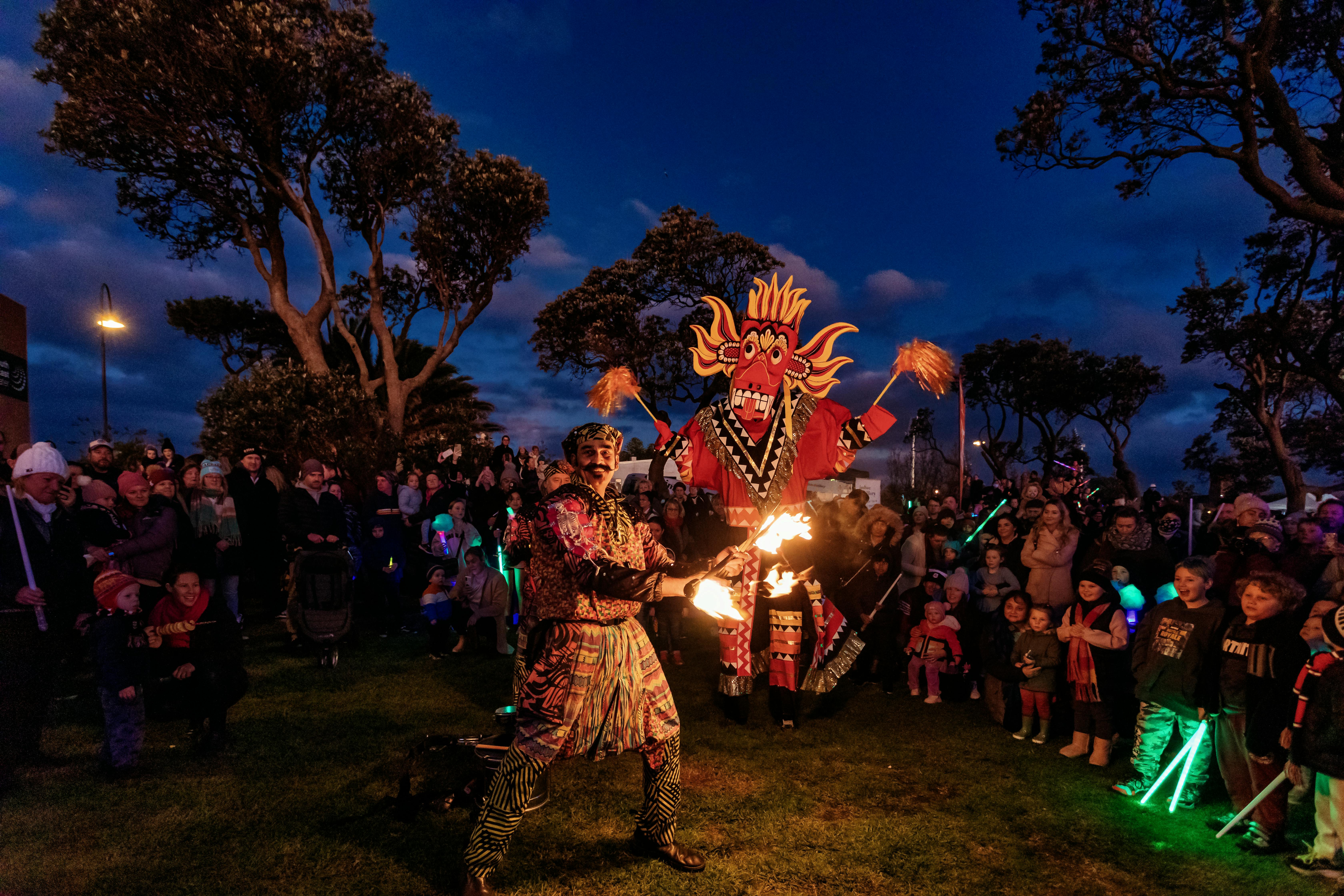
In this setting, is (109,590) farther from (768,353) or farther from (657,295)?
(657,295)

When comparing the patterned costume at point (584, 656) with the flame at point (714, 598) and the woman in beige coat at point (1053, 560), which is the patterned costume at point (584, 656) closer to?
the flame at point (714, 598)

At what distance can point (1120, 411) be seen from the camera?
2755 cm

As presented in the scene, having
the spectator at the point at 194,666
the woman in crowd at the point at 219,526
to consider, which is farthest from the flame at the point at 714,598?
the woman in crowd at the point at 219,526

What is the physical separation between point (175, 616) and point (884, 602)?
6063mm

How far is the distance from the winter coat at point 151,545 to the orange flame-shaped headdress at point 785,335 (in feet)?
14.7

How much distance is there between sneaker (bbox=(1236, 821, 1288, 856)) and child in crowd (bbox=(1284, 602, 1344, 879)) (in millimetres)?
92

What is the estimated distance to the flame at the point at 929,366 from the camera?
17.9ft

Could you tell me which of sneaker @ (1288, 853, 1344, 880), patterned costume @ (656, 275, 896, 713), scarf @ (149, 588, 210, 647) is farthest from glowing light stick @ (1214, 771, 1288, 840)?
scarf @ (149, 588, 210, 647)

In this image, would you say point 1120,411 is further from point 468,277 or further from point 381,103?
point 381,103

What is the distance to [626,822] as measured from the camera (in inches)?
150

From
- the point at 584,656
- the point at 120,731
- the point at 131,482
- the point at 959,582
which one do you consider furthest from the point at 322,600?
the point at 959,582

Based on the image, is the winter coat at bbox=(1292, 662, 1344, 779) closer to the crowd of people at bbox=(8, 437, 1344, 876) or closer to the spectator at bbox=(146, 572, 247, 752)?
the crowd of people at bbox=(8, 437, 1344, 876)

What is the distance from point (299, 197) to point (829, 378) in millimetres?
17456

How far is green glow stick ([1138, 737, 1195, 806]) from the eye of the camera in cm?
398
